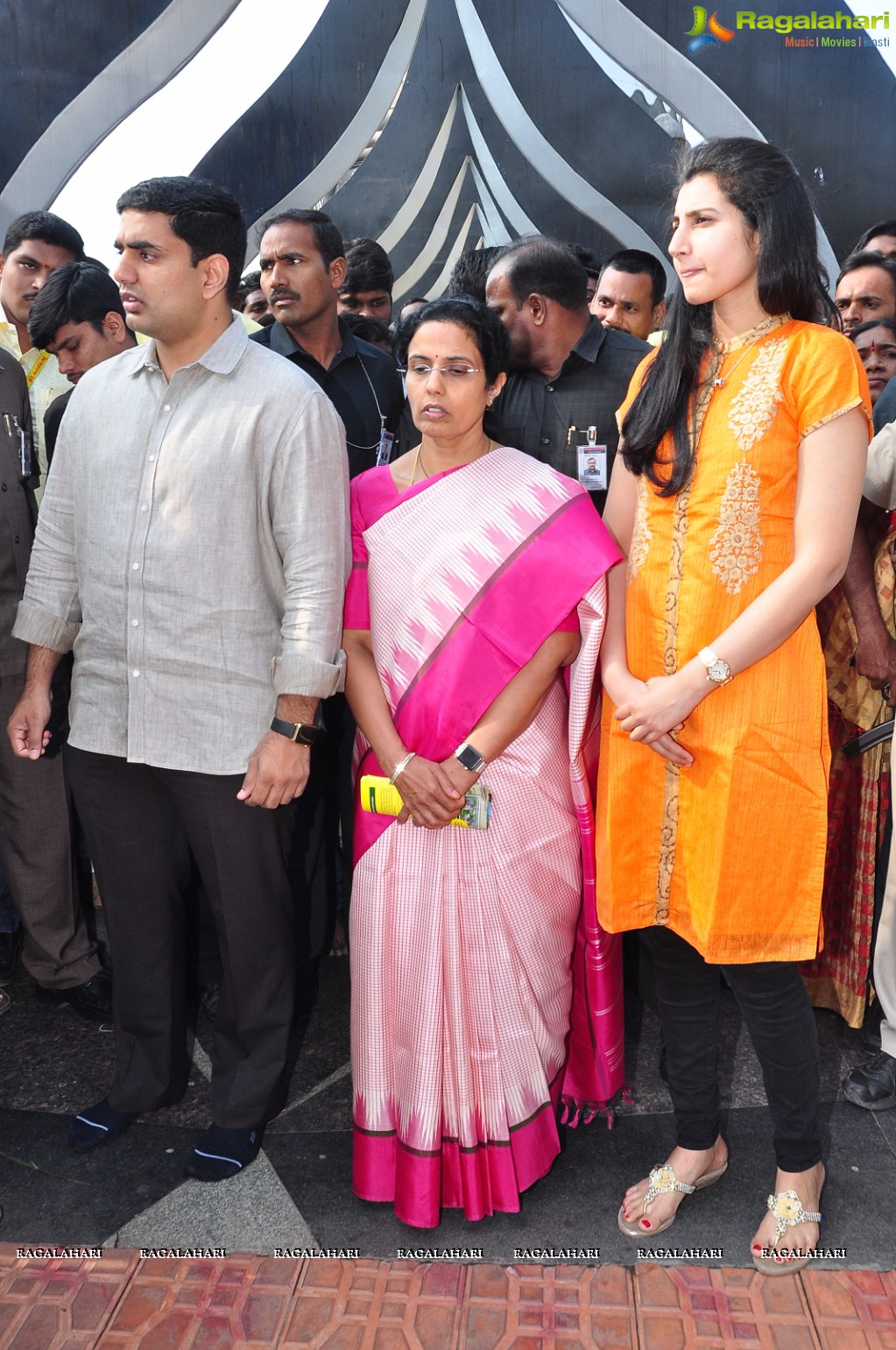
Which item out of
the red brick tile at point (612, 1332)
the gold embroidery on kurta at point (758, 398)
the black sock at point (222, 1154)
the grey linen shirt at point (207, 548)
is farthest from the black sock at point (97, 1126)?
the gold embroidery on kurta at point (758, 398)

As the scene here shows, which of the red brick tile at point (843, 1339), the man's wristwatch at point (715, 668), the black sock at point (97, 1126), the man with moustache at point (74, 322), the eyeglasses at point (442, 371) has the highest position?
the man with moustache at point (74, 322)

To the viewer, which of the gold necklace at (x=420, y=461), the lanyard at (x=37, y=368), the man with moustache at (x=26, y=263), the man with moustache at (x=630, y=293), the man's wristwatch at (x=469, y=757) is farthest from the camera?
the man with moustache at (x=630, y=293)

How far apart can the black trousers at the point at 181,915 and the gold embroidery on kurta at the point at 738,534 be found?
3.20ft

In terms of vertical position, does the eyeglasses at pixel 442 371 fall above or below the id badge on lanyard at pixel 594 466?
above

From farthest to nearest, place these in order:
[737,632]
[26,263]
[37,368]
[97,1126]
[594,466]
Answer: [26,263]
[37,368]
[594,466]
[97,1126]
[737,632]

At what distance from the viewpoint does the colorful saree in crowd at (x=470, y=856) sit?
74.5 inches

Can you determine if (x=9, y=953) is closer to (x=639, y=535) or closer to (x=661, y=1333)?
(x=661, y=1333)

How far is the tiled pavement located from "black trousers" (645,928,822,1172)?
0.76 feet

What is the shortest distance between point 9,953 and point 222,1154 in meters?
1.16

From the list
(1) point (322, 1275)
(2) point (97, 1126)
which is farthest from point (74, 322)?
(1) point (322, 1275)

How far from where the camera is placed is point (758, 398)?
169 centimetres

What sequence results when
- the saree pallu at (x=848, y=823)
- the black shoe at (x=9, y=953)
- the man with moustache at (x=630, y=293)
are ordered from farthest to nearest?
the man with moustache at (x=630, y=293) → the black shoe at (x=9, y=953) → the saree pallu at (x=848, y=823)

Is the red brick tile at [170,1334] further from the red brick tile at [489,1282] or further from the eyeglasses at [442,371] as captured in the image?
the eyeglasses at [442,371]

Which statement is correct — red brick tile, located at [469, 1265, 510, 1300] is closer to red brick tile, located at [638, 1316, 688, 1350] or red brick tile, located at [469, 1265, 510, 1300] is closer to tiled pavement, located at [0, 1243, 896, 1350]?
tiled pavement, located at [0, 1243, 896, 1350]
